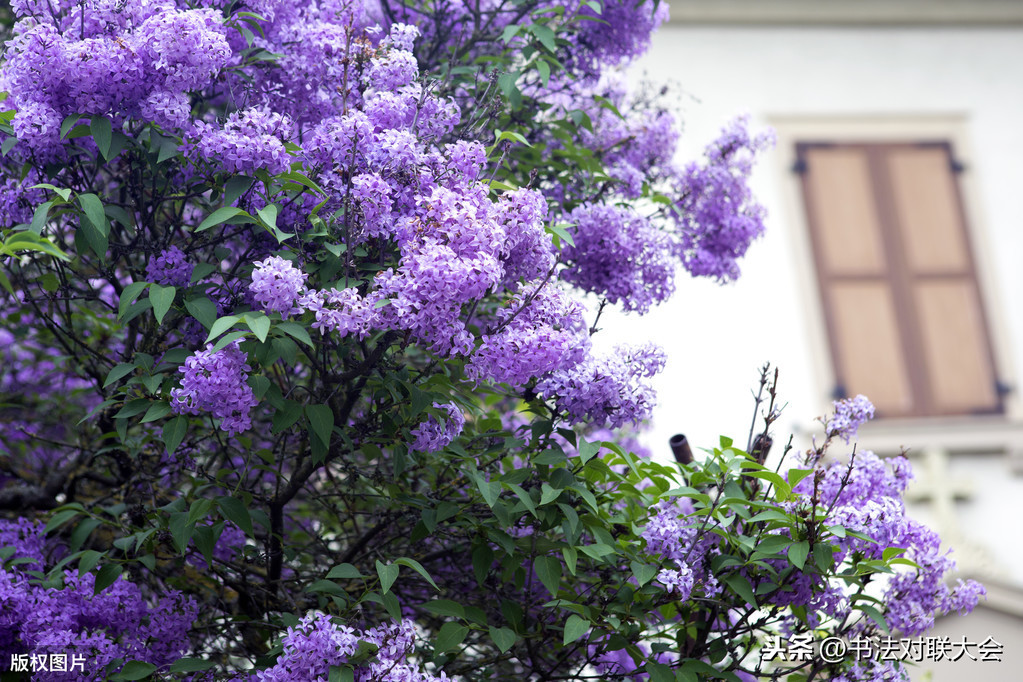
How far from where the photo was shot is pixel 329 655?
2.26 m

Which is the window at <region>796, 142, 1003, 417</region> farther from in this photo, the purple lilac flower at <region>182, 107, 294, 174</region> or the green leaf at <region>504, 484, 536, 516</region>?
the purple lilac flower at <region>182, 107, 294, 174</region>

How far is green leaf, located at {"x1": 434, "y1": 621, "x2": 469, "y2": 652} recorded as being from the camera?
2393 millimetres

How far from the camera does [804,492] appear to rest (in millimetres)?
2730

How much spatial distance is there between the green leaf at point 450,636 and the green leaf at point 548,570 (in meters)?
0.22

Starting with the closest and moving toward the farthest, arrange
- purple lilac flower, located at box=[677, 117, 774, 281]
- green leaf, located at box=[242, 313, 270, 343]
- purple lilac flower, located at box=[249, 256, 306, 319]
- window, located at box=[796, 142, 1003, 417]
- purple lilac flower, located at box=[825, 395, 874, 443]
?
green leaf, located at box=[242, 313, 270, 343]
purple lilac flower, located at box=[249, 256, 306, 319]
purple lilac flower, located at box=[825, 395, 874, 443]
purple lilac flower, located at box=[677, 117, 774, 281]
window, located at box=[796, 142, 1003, 417]

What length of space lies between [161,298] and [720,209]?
77.7 inches

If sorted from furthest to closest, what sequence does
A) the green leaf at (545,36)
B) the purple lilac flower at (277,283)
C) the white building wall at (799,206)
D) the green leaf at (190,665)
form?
the white building wall at (799,206)
the green leaf at (545,36)
the green leaf at (190,665)
the purple lilac flower at (277,283)

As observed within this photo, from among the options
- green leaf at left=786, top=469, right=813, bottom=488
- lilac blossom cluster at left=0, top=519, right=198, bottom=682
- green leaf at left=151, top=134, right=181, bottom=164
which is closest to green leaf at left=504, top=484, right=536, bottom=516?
green leaf at left=786, top=469, right=813, bottom=488

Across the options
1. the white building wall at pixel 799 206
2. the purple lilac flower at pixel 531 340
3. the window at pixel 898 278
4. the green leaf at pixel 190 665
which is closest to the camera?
the purple lilac flower at pixel 531 340

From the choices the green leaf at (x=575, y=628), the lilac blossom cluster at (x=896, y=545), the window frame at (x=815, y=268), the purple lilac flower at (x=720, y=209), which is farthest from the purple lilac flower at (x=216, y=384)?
the window frame at (x=815, y=268)


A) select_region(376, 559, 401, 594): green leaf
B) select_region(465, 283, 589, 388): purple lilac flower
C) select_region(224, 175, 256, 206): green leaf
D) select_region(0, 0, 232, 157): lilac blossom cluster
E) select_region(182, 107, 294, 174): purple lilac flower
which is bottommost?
select_region(376, 559, 401, 594): green leaf

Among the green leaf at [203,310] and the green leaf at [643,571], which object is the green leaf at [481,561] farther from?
the green leaf at [203,310]

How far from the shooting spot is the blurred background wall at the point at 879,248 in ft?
21.5

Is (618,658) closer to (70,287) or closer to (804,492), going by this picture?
(804,492)
